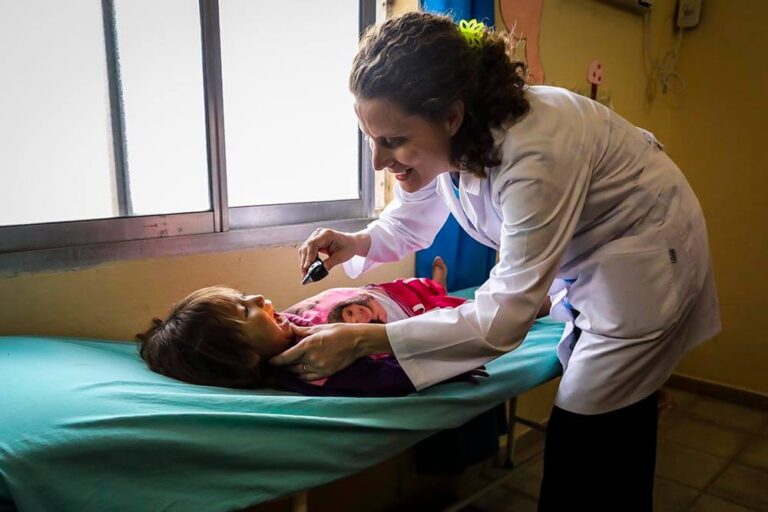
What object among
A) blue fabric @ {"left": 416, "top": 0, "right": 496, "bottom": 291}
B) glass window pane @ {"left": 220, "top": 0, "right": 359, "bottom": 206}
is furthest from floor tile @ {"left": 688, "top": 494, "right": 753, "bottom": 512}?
glass window pane @ {"left": 220, "top": 0, "right": 359, "bottom": 206}

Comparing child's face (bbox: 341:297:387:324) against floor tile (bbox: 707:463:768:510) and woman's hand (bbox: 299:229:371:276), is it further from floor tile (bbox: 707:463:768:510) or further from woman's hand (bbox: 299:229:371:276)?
floor tile (bbox: 707:463:768:510)

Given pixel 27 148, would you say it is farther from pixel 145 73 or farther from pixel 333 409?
pixel 333 409

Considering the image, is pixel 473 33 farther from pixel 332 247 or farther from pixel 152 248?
pixel 152 248

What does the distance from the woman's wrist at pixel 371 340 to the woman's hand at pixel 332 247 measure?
1.19ft

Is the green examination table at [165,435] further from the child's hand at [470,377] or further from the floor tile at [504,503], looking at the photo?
the floor tile at [504,503]

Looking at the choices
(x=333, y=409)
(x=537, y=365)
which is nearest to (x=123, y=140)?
(x=333, y=409)

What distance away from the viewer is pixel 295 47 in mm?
1749

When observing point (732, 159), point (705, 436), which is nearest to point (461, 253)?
point (705, 436)

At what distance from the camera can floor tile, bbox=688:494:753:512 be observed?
191 cm

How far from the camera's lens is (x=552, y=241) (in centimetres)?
100

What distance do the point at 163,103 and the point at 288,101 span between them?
41 centimetres

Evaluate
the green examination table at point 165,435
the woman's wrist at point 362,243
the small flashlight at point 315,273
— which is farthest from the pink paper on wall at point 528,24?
the green examination table at point 165,435

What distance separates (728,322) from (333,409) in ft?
8.39

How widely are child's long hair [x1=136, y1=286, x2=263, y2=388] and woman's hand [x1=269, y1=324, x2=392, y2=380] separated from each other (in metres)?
0.12
